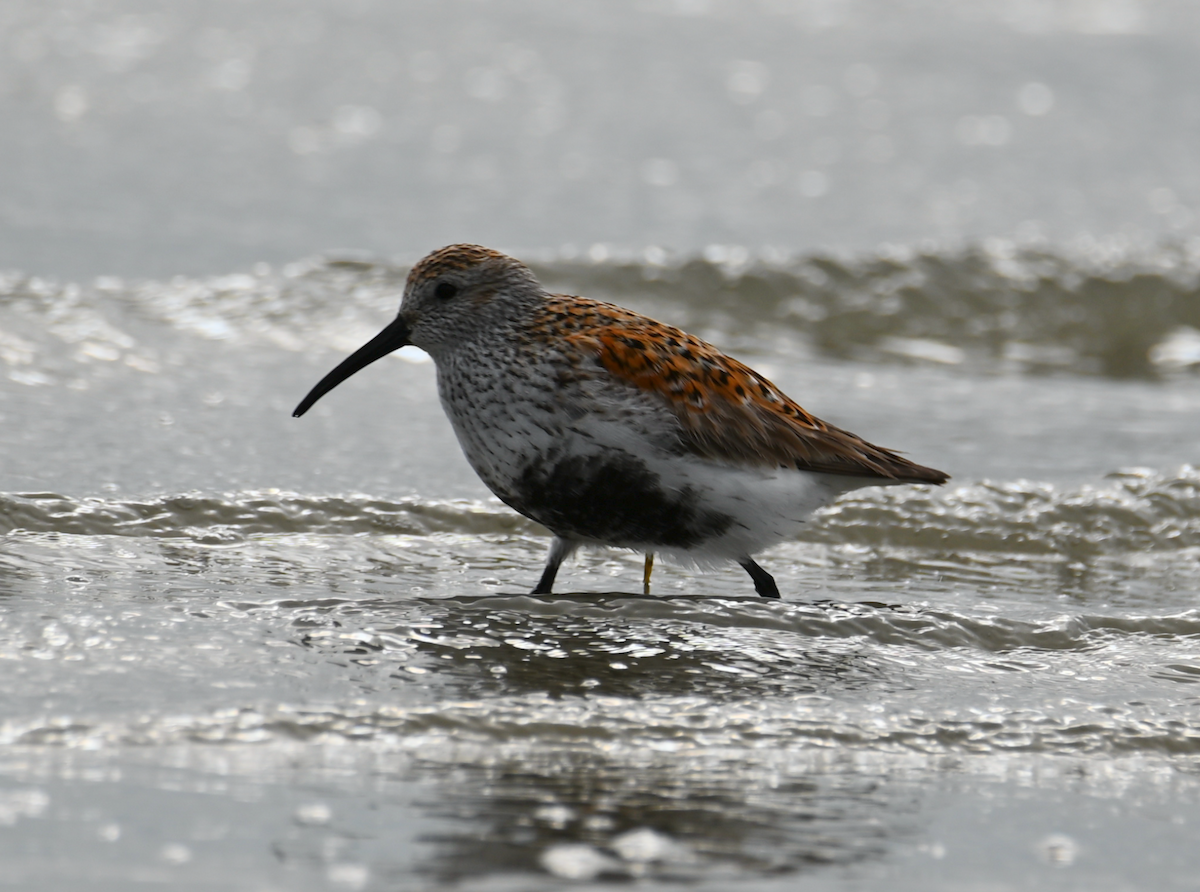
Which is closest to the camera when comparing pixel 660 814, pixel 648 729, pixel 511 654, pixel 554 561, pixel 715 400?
pixel 660 814

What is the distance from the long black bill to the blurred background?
4633mm

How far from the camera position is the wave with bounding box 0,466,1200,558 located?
5.96 m

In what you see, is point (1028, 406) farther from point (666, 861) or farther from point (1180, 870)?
point (666, 861)

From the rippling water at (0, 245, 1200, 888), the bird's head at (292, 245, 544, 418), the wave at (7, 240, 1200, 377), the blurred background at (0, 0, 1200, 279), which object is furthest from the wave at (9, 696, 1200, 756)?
the blurred background at (0, 0, 1200, 279)

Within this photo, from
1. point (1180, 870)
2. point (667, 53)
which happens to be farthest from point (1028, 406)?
point (667, 53)

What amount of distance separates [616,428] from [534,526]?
1.89 metres

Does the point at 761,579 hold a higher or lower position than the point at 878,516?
lower

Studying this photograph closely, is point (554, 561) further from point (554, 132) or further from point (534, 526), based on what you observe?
point (554, 132)

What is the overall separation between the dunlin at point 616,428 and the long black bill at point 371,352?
0.03m

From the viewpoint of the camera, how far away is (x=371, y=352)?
5.62m

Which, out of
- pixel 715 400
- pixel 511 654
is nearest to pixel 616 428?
pixel 715 400

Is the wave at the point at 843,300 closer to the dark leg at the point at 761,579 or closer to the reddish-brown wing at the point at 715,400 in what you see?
the reddish-brown wing at the point at 715,400

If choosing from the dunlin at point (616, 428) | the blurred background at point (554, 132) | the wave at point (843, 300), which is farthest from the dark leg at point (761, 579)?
the blurred background at point (554, 132)

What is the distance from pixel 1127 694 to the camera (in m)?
4.56
